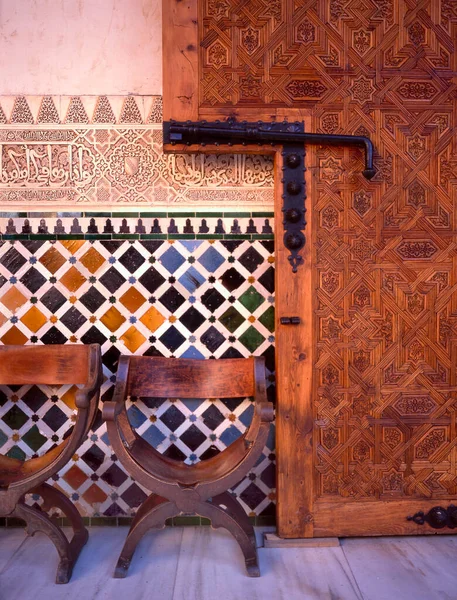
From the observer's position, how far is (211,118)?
2465mm

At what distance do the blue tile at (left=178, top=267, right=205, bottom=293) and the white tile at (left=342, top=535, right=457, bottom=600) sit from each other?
152cm

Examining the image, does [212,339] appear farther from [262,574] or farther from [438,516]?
[438,516]

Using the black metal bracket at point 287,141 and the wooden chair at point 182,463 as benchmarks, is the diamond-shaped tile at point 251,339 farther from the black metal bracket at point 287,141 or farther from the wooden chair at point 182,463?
the black metal bracket at point 287,141

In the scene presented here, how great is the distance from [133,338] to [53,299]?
0.48 m

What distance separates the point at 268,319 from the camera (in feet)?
8.81

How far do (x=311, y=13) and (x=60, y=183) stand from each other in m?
1.54

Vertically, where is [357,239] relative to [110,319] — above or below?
above

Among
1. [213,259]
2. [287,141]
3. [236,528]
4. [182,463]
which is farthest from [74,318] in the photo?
[287,141]

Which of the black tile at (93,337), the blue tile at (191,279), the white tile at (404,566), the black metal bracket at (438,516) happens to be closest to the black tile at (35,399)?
the black tile at (93,337)

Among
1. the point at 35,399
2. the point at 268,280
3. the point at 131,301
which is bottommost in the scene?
the point at 35,399

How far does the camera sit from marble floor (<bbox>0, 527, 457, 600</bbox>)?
6.87ft

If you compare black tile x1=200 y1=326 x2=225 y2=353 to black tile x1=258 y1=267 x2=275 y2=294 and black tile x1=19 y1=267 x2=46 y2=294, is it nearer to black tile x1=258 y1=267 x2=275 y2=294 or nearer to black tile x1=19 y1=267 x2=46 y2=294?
black tile x1=258 y1=267 x2=275 y2=294

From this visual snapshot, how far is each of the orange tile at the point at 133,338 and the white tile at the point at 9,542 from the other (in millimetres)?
1117

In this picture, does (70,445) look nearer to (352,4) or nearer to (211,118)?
(211,118)
